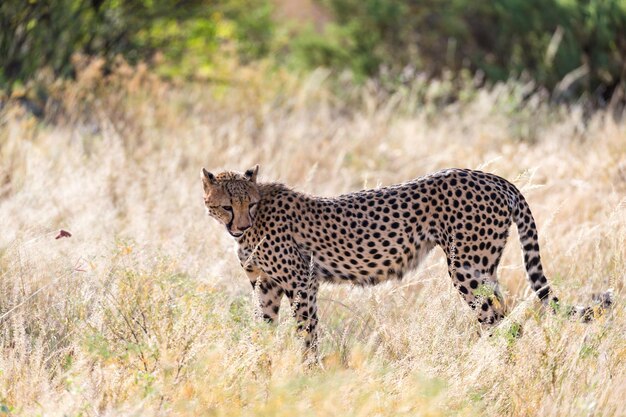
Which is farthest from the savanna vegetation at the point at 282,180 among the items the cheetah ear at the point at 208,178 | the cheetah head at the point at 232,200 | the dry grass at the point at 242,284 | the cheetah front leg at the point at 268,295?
the cheetah ear at the point at 208,178

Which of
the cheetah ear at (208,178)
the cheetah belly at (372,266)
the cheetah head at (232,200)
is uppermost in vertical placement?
the cheetah ear at (208,178)

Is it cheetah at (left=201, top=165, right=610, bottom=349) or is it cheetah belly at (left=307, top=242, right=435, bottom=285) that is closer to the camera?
cheetah at (left=201, top=165, right=610, bottom=349)

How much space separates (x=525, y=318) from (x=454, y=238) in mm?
639

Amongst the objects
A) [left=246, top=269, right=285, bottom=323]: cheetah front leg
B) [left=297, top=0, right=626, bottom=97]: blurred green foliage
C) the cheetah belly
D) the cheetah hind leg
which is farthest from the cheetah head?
[left=297, top=0, right=626, bottom=97]: blurred green foliage

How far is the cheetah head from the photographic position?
464cm

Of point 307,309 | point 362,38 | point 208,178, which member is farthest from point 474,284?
point 362,38

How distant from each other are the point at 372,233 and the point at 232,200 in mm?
684

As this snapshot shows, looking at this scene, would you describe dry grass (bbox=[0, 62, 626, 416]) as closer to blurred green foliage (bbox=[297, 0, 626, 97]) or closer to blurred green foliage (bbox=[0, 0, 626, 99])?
blurred green foliage (bbox=[0, 0, 626, 99])

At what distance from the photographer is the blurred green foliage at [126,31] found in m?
9.49

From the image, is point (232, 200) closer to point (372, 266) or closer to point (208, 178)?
point (208, 178)

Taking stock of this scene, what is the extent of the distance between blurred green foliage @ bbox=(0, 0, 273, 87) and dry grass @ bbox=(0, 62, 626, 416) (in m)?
1.03

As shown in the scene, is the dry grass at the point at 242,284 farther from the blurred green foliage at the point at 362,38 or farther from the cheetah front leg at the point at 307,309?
the blurred green foliage at the point at 362,38

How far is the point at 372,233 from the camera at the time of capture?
4.67m

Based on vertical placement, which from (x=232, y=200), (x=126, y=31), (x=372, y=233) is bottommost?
(x=126, y=31)
